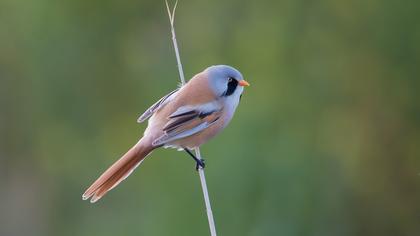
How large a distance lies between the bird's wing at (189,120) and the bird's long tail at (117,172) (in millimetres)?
77

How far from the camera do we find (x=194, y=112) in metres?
3.66

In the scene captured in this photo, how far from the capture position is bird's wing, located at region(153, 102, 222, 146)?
3.58m

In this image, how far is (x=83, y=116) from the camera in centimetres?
559

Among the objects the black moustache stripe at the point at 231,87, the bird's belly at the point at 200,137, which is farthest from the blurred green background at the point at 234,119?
the black moustache stripe at the point at 231,87

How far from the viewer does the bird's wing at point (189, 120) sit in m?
3.58

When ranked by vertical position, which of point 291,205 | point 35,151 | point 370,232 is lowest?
point 370,232

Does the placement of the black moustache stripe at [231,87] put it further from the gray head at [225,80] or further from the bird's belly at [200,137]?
the bird's belly at [200,137]

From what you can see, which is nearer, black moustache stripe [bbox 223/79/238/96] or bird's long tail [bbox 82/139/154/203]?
bird's long tail [bbox 82/139/154/203]

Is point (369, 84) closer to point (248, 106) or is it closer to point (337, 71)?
point (337, 71)

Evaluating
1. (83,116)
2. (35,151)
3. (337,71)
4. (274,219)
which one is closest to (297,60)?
(337,71)

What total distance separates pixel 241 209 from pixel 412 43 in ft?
5.21

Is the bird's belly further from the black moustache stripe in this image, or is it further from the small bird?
the black moustache stripe

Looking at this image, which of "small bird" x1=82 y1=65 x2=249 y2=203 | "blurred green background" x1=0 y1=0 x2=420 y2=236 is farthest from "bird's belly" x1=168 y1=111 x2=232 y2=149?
"blurred green background" x1=0 y1=0 x2=420 y2=236

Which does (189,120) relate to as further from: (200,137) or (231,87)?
(231,87)
